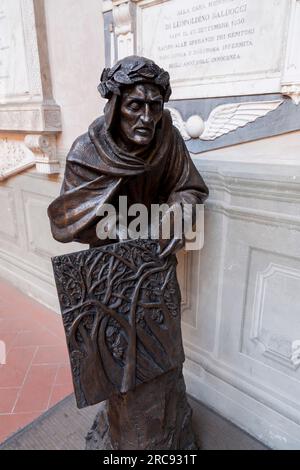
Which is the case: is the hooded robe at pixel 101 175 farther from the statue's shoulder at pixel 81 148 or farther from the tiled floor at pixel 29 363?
the tiled floor at pixel 29 363

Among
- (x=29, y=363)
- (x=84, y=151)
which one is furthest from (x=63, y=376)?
(x=84, y=151)

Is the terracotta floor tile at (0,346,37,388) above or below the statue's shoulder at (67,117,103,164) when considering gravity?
below

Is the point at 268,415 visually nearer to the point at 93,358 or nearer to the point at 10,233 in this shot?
the point at 93,358

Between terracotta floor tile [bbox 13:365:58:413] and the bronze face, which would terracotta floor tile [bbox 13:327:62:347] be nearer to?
terracotta floor tile [bbox 13:365:58:413]

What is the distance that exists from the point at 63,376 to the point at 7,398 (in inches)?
11.8

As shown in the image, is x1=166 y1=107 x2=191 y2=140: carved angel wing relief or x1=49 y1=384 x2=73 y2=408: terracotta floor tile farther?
x1=49 y1=384 x2=73 y2=408: terracotta floor tile

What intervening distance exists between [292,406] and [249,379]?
200mm

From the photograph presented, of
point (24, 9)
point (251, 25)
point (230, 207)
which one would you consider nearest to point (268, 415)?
point (230, 207)

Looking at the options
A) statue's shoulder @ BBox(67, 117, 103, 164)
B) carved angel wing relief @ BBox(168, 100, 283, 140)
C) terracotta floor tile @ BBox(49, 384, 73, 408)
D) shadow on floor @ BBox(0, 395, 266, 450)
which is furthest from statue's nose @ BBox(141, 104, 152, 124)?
terracotta floor tile @ BBox(49, 384, 73, 408)

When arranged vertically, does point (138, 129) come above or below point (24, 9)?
below

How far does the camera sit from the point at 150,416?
1204 millimetres

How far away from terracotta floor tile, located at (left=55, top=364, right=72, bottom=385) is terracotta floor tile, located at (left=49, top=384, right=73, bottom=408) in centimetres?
3

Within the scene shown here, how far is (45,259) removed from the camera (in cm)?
250

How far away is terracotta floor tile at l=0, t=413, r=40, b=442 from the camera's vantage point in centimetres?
153
